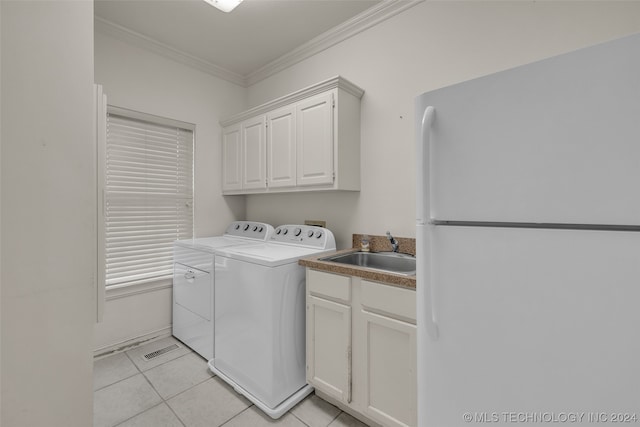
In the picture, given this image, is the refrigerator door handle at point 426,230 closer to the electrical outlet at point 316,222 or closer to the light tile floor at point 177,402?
the light tile floor at point 177,402

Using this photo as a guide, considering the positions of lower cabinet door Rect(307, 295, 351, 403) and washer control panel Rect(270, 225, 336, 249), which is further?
washer control panel Rect(270, 225, 336, 249)

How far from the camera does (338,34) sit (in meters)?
2.34

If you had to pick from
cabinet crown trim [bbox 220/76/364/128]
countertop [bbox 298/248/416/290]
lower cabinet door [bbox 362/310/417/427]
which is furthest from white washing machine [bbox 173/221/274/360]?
lower cabinet door [bbox 362/310/417/427]

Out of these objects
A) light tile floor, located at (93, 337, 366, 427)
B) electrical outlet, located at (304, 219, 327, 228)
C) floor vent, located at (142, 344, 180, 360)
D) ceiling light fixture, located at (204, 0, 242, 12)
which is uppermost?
ceiling light fixture, located at (204, 0, 242, 12)

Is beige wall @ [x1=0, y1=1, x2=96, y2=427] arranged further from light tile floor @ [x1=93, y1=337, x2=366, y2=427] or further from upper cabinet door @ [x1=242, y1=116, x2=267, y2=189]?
upper cabinet door @ [x1=242, y1=116, x2=267, y2=189]

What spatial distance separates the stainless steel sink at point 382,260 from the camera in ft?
6.14

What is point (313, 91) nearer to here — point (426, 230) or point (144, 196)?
point (426, 230)

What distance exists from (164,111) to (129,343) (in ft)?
7.04

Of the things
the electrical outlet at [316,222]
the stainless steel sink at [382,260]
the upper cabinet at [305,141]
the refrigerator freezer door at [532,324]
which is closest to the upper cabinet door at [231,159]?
the upper cabinet at [305,141]

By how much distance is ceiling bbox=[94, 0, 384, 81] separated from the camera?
205 centimetres

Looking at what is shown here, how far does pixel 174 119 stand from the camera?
8.72ft

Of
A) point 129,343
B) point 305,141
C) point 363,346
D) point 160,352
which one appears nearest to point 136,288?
point 129,343

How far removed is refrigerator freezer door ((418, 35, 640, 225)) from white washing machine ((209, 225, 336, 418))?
45.1 inches

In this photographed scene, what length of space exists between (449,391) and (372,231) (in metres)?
1.38
